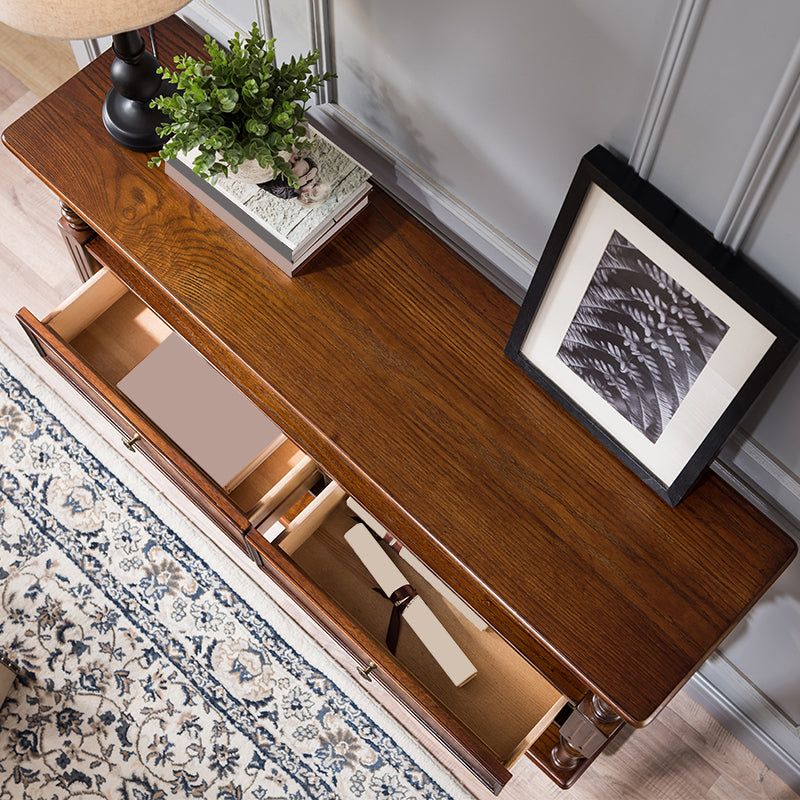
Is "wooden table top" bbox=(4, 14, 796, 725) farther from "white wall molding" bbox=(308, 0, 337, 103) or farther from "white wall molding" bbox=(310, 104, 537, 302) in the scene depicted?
"white wall molding" bbox=(308, 0, 337, 103)

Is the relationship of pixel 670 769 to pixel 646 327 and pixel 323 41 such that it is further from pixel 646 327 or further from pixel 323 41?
pixel 323 41

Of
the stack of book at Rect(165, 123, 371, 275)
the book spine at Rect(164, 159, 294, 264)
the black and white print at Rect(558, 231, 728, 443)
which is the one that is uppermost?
the black and white print at Rect(558, 231, 728, 443)

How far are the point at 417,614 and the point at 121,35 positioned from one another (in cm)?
87

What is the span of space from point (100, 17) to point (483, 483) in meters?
0.61

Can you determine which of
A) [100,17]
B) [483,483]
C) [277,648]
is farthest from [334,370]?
Answer: [277,648]

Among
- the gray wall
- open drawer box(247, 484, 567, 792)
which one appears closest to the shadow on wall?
the gray wall

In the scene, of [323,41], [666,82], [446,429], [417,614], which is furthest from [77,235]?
[666,82]

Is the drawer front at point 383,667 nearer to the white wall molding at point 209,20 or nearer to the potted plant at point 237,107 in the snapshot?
the potted plant at point 237,107

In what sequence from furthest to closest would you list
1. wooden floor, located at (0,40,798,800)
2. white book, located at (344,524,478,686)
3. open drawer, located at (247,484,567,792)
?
wooden floor, located at (0,40,798,800) < white book, located at (344,524,478,686) < open drawer, located at (247,484,567,792)

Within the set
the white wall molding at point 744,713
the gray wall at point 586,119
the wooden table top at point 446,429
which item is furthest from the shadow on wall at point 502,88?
the white wall molding at point 744,713

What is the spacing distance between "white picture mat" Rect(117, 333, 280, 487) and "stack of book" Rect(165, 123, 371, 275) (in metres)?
0.32

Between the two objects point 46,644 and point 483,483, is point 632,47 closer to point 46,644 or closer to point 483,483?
point 483,483

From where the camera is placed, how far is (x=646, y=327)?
37.6 inches

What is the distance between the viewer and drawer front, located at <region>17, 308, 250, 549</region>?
1278 mm
